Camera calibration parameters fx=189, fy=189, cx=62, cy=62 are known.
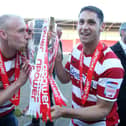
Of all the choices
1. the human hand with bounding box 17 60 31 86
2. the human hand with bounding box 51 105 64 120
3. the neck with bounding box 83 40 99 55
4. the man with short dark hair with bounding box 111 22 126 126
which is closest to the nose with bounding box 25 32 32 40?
the human hand with bounding box 17 60 31 86

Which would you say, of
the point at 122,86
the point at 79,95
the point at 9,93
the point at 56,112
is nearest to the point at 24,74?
the point at 9,93

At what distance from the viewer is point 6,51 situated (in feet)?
5.24

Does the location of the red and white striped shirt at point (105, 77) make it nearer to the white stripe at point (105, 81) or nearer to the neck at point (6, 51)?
the white stripe at point (105, 81)

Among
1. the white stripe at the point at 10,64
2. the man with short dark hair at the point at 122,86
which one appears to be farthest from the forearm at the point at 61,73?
the man with short dark hair at the point at 122,86

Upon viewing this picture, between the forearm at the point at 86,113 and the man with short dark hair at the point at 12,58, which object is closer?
the forearm at the point at 86,113

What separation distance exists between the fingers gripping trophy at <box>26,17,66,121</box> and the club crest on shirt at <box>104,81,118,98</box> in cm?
33

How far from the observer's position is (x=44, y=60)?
49.9 inches

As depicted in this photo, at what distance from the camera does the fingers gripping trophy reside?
47.8 inches

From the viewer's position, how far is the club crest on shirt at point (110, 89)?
1.37 meters

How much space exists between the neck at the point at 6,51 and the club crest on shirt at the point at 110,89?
2.70 feet

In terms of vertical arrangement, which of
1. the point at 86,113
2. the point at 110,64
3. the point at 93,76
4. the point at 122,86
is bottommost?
the point at 122,86

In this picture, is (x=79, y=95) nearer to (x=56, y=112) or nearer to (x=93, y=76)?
(x=93, y=76)

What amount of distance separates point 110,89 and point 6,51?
0.90 m

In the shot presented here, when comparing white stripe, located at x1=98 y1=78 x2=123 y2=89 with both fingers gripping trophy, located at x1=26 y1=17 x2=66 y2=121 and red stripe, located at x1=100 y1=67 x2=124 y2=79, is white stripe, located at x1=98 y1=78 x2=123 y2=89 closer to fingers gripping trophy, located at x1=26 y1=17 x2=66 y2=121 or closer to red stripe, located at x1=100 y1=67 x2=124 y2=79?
red stripe, located at x1=100 y1=67 x2=124 y2=79
